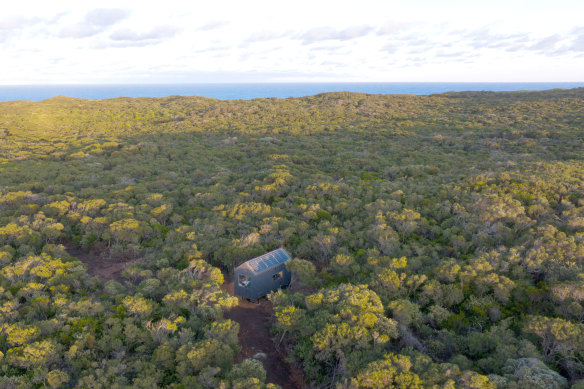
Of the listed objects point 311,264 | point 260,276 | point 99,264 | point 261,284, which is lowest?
point 99,264

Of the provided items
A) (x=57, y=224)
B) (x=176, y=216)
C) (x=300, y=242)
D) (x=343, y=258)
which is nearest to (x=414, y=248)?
(x=343, y=258)

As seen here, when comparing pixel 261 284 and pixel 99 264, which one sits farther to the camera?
pixel 99 264

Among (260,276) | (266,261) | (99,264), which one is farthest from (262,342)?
(99,264)

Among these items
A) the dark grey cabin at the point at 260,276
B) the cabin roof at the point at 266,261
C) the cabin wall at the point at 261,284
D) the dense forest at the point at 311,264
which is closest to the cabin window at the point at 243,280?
the dark grey cabin at the point at 260,276

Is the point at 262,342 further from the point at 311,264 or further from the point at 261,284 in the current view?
the point at 311,264

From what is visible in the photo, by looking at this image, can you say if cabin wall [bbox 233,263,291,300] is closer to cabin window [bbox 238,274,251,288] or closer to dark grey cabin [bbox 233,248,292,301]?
dark grey cabin [bbox 233,248,292,301]

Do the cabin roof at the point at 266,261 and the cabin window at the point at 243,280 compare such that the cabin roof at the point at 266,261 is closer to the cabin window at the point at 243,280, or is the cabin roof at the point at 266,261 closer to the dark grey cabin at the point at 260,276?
the dark grey cabin at the point at 260,276

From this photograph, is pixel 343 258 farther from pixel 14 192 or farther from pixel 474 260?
pixel 14 192
